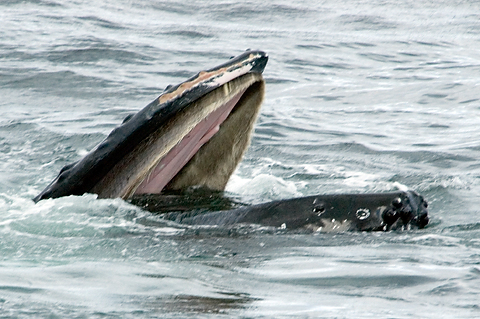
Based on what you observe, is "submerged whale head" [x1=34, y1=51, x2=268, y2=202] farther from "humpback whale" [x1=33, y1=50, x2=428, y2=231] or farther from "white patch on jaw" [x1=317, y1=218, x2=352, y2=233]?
"white patch on jaw" [x1=317, y1=218, x2=352, y2=233]

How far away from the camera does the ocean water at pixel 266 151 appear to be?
5.04 meters

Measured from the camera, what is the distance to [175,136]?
19.9 ft

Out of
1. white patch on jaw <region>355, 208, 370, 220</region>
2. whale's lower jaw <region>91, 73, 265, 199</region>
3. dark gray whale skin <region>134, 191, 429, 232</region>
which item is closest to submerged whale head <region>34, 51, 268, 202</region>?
whale's lower jaw <region>91, 73, 265, 199</region>

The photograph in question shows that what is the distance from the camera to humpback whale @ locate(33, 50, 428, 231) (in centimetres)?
580

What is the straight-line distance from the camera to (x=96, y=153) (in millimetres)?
5898

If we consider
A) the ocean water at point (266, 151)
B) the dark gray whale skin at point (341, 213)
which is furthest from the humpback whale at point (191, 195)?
the ocean water at point (266, 151)

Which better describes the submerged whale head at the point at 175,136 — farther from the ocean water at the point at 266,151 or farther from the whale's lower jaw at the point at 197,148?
the ocean water at the point at 266,151

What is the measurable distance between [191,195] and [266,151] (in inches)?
151

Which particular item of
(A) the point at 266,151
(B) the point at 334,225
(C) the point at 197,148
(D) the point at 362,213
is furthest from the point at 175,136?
(A) the point at 266,151

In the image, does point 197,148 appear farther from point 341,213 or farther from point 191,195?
point 341,213

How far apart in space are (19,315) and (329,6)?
18904 millimetres

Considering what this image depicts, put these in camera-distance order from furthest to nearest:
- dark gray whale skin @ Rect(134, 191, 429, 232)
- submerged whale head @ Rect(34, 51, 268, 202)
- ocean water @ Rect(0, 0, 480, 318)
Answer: submerged whale head @ Rect(34, 51, 268, 202)
dark gray whale skin @ Rect(134, 191, 429, 232)
ocean water @ Rect(0, 0, 480, 318)

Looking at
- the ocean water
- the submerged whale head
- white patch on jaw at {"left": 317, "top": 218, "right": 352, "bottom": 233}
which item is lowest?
the ocean water

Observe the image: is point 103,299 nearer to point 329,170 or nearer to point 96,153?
point 96,153
